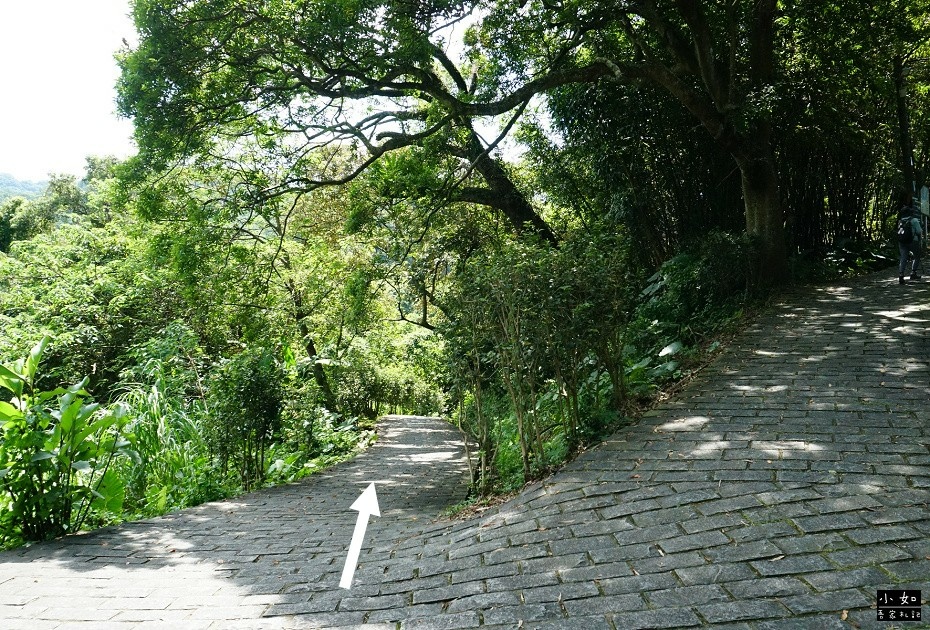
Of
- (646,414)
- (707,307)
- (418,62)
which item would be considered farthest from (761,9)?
(646,414)

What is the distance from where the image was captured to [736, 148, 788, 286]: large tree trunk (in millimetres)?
9156

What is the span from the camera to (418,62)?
8.07m

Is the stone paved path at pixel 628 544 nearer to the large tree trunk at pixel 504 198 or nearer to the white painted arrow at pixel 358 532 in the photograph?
the white painted arrow at pixel 358 532

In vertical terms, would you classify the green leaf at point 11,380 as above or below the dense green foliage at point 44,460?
above

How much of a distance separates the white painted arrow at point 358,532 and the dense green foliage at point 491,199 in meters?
1.10

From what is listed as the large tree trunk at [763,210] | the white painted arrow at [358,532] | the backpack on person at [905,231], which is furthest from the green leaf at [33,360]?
the backpack on person at [905,231]

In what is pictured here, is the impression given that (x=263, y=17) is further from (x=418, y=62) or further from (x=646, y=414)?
(x=646, y=414)

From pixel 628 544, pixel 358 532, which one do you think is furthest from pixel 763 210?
pixel 358 532

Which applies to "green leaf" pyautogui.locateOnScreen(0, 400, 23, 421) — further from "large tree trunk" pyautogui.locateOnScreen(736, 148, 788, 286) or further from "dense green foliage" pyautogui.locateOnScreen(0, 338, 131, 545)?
"large tree trunk" pyautogui.locateOnScreen(736, 148, 788, 286)

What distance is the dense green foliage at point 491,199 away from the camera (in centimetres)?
541

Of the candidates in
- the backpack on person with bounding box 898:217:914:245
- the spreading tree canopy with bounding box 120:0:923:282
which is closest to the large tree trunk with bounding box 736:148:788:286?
the spreading tree canopy with bounding box 120:0:923:282

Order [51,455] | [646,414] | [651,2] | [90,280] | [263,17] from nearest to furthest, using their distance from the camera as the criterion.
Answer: [51,455] → [646,414] → [263,17] → [651,2] → [90,280]

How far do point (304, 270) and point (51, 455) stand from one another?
1001cm

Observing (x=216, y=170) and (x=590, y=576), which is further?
(x=216, y=170)
